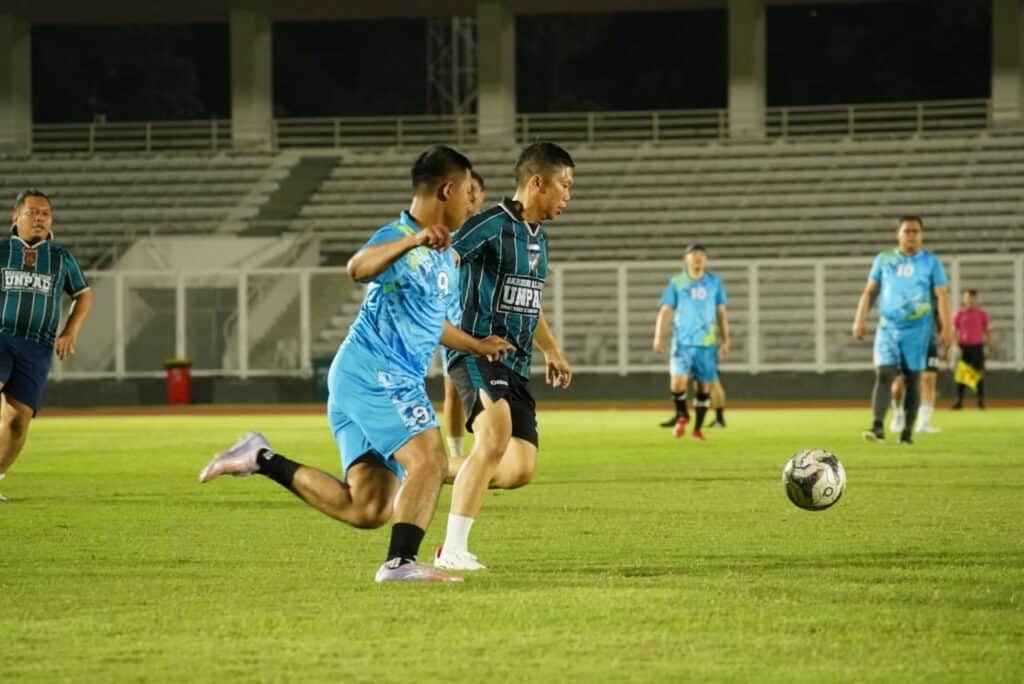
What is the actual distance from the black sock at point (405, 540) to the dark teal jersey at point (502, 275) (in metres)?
1.48

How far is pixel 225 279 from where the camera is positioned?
35.9 meters

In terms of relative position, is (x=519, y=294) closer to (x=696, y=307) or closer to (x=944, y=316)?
(x=944, y=316)

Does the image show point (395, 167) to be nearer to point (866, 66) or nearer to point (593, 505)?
point (866, 66)

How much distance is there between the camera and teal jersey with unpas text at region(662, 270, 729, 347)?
20.9 meters

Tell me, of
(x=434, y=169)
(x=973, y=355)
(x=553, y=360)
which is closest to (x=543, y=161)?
(x=553, y=360)

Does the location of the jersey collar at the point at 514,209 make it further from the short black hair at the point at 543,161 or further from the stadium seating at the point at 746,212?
the stadium seating at the point at 746,212

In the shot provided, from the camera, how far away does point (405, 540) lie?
7680 millimetres

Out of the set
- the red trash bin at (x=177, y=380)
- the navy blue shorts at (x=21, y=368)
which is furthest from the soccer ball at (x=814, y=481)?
the red trash bin at (x=177, y=380)

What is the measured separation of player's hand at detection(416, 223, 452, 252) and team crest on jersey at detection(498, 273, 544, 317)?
73.1 inches

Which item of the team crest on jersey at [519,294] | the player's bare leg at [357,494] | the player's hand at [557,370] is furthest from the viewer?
the player's hand at [557,370]

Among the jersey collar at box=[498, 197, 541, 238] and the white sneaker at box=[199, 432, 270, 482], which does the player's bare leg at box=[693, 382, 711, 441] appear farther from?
the white sneaker at box=[199, 432, 270, 482]

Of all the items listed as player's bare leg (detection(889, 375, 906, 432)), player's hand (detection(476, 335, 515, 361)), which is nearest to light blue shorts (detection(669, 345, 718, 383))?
player's bare leg (detection(889, 375, 906, 432))

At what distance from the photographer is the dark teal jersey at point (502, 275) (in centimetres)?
898

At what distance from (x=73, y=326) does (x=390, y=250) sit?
591 cm
